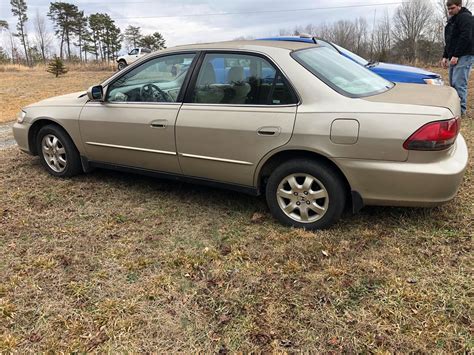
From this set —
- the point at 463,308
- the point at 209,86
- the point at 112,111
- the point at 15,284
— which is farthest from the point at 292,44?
the point at 15,284

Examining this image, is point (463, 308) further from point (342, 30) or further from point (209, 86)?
point (342, 30)

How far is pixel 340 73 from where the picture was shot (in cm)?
338

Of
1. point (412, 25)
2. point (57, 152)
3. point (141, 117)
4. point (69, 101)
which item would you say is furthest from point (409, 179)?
point (412, 25)

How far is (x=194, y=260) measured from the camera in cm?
288

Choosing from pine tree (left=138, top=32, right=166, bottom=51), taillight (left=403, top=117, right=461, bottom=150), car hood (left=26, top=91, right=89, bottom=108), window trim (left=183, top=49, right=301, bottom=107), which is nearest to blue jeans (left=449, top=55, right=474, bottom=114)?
taillight (left=403, top=117, right=461, bottom=150)

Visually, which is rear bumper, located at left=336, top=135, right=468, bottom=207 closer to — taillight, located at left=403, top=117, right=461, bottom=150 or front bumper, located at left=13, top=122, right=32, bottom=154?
taillight, located at left=403, top=117, right=461, bottom=150

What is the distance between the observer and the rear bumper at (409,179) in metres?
2.75

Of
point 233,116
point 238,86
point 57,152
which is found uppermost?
point 238,86

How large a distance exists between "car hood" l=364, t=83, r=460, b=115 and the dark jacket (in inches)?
141

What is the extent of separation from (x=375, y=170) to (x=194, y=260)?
57.5 inches

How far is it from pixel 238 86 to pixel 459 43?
15.9 ft

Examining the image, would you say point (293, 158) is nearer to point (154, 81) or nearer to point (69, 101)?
point (154, 81)

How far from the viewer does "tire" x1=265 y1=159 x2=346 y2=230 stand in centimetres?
304

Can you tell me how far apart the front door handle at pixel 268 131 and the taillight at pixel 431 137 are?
93 cm
